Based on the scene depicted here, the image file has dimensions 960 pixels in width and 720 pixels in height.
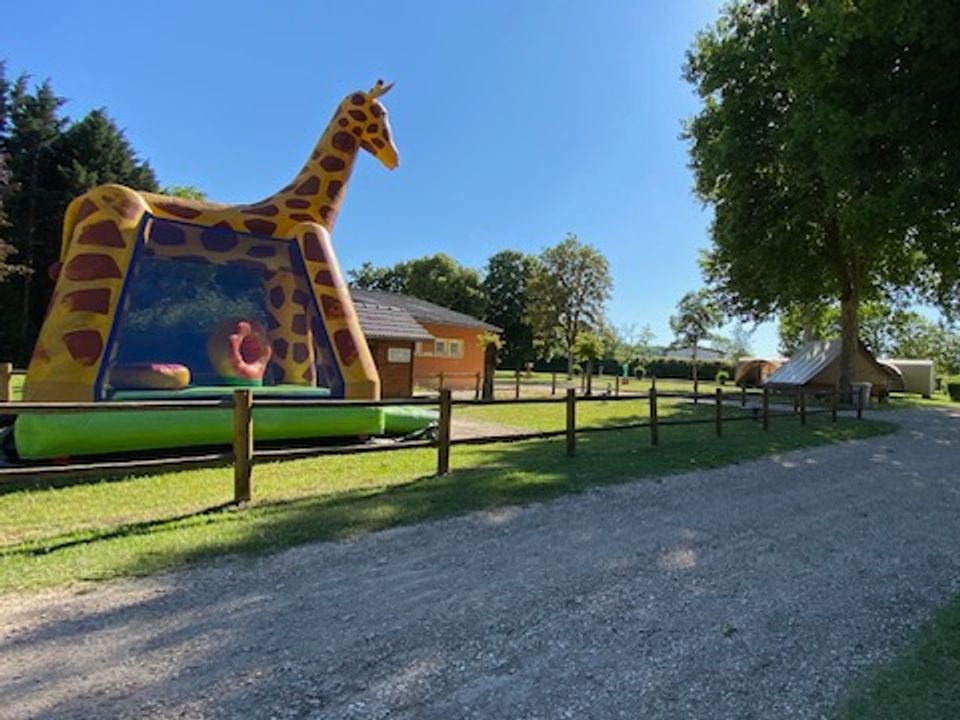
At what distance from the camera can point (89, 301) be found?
8.80 meters

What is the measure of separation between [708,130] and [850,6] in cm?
962

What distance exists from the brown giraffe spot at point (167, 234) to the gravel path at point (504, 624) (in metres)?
7.45

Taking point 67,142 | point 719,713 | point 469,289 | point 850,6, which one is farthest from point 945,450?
point 469,289

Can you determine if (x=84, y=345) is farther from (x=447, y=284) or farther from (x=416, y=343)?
(x=447, y=284)

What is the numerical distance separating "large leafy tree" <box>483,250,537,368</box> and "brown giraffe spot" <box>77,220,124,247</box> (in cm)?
4397

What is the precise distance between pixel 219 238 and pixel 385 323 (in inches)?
439

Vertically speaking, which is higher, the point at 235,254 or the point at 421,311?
the point at 421,311

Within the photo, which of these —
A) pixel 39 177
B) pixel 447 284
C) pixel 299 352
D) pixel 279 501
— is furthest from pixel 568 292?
pixel 279 501

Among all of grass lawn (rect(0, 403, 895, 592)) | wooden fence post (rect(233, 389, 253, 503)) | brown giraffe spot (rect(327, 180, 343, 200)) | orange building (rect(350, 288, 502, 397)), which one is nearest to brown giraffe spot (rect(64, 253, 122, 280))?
grass lawn (rect(0, 403, 895, 592))

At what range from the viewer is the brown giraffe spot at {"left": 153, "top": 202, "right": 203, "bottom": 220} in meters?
10.2

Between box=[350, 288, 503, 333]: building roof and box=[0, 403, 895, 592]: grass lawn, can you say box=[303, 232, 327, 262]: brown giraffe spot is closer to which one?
box=[0, 403, 895, 592]: grass lawn

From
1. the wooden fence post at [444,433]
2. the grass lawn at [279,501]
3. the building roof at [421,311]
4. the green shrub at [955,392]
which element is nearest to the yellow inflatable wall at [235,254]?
the grass lawn at [279,501]

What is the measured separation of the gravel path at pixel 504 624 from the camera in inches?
107

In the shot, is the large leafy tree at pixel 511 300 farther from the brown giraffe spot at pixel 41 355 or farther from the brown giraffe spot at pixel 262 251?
the brown giraffe spot at pixel 41 355
